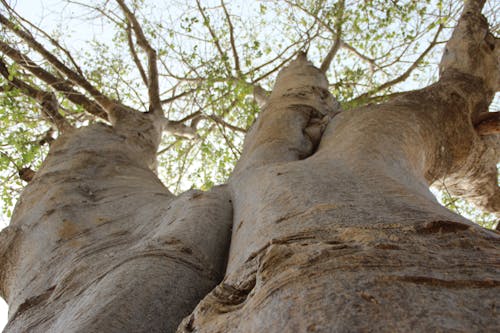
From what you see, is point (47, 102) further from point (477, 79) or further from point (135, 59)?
point (477, 79)

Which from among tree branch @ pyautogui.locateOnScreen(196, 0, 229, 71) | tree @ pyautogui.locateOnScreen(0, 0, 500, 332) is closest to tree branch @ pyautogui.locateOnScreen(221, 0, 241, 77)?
tree branch @ pyautogui.locateOnScreen(196, 0, 229, 71)

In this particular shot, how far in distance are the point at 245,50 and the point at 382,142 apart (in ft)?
13.0

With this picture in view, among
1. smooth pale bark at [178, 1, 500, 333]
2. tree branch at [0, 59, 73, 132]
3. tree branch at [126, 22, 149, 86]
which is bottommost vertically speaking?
smooth pale bark at [178, 1, 500, 333]

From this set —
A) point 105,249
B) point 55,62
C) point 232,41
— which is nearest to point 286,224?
point 105,249

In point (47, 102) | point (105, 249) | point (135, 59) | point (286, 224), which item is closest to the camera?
point (286, 224)

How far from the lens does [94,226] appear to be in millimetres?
2029

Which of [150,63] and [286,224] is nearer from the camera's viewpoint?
[286,224]

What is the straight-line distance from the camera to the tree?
2.80ft

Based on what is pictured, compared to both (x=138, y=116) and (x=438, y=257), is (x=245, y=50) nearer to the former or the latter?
(x=138, y=116)

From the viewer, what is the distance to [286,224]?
1.30 meters

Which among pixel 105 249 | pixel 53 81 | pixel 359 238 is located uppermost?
pixel 53 81

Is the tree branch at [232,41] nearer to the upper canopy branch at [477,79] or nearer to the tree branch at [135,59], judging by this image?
the tree branch at [135,59]

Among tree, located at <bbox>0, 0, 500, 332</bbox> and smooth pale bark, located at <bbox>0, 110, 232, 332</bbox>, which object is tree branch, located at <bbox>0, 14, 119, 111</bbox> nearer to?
tree, located at <bbox>0, 0, 500, 332</bbox>

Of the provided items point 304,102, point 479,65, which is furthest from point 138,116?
point 479,65
